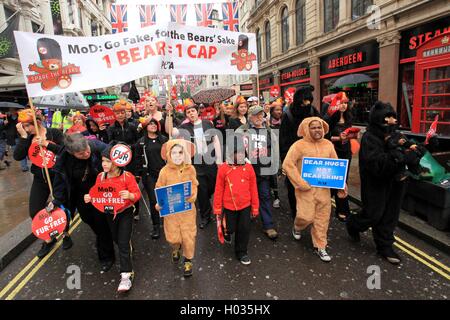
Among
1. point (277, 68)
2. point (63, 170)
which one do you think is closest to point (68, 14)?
point (277, 68)

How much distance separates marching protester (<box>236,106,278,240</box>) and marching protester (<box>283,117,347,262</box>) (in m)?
0.60

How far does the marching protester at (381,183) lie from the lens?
10.4 ft

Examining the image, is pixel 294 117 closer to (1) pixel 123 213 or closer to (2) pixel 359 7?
(1) pixel 123 213

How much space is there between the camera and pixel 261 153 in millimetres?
4129

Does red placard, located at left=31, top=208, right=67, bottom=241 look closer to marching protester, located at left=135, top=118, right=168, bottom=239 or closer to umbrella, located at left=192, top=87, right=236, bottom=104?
Result: marching protester, located at left=135, top=118, right=168, bottom=239

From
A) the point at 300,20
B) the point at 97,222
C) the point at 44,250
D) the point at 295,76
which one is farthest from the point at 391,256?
the point at 300,20

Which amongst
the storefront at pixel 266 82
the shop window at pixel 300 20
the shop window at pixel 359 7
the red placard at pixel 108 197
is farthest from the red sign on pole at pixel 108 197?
the storefront at pixel 266 82

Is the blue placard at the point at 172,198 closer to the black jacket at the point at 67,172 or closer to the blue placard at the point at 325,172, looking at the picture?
the black jacket at the point at 67,172

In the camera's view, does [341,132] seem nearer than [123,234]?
No

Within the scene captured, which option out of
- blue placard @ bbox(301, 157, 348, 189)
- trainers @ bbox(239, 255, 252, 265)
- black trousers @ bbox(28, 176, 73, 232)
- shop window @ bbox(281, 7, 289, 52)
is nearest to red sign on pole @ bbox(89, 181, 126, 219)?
black trousers @ bbox(28, 176, 73, 232)

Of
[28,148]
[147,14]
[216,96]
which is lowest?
[28,148]

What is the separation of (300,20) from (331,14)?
3.94 m

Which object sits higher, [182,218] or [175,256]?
[182,218]
